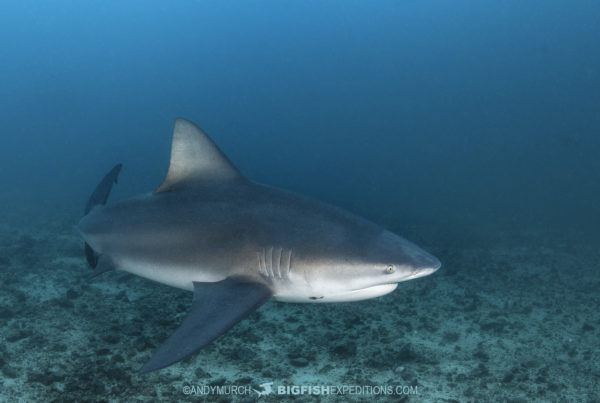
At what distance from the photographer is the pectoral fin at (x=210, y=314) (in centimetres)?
222

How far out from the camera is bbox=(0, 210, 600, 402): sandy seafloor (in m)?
3.19

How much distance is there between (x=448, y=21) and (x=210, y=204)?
478 feet

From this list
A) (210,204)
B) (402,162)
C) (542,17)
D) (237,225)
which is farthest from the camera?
(542,17)

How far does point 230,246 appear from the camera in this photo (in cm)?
316

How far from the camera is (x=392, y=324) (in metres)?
4.59

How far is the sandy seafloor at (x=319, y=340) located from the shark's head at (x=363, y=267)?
88 cm

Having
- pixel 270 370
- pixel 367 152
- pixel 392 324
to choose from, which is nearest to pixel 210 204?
pixel 270 370

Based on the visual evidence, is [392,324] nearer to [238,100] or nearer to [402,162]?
[402,162]

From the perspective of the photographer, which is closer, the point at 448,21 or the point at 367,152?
the point at 367,152

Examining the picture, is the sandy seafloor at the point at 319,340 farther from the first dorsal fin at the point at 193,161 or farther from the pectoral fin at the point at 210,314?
the first dorsal fin at the point at 193,161

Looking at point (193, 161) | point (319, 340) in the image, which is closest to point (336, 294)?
point (319, 340)

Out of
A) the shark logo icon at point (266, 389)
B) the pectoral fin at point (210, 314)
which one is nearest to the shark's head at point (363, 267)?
A: the pectoral fin at point (210, 314)

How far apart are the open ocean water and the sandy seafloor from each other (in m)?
0.03

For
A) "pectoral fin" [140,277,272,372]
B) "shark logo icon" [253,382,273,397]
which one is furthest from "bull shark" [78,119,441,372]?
"shark logo icon" [253,382,273,397]
